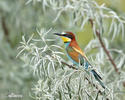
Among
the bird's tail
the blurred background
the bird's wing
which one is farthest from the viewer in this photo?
the blurred background

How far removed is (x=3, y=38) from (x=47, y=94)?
2.58 m

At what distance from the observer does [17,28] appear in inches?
183

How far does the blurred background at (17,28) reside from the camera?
434 cm

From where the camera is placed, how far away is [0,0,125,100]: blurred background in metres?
4.34

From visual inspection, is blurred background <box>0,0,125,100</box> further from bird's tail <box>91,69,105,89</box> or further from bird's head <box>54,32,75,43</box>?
bird's tail <box>91,69,105,89</box>

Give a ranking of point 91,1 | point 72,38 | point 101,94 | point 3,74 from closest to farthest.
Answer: point 101,94, point 72,38, point 91,1, point 3,74

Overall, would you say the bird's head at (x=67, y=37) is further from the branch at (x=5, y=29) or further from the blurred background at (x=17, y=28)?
the branch at (x=5, y=29)

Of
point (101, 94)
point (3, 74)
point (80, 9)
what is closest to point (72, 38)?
point (80, 9)

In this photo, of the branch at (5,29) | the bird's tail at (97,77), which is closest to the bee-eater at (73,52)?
the bird's tail at (97,77)

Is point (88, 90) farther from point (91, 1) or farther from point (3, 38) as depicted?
point (3, 38)

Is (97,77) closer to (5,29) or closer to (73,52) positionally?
(73,52)

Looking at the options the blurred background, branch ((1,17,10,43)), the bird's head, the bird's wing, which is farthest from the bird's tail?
branch ((1,17,10,43))

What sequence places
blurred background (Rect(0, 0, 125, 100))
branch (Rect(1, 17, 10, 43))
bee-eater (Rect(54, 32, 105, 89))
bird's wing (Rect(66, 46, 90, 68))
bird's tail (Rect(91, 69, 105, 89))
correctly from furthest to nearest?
branch (Rect(1, 17, 10, 43)) → blurred background (Rect(0, 0, 125, 100)) → bird's wing (Rect(66, 46, 90, 68)) → bee-eater (Rect(54, 32, 105, 89)) → bird's tail (Rect(91, 69, 105, 89))

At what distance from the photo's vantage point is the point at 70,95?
2258 millimetres
